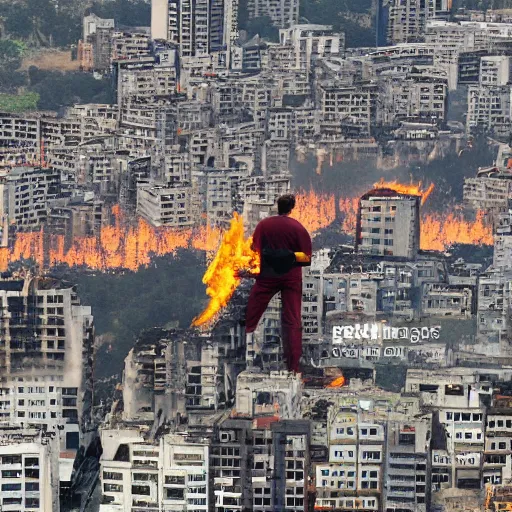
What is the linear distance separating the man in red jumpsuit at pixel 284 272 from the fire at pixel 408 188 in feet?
4.42

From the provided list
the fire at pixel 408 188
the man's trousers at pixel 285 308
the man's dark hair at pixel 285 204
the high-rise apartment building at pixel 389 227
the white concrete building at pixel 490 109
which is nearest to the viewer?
the man's dark hair at pixel 285 204

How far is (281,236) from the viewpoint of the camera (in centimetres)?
888

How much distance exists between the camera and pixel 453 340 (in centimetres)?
992

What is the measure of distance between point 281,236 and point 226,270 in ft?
2.42

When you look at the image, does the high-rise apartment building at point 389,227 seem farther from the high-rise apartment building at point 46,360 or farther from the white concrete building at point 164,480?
the white concrete building at point 164,480

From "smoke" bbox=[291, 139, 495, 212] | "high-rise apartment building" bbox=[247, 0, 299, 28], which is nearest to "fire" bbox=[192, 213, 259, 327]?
"smoke" bbox=[291, 139, 495, 212]

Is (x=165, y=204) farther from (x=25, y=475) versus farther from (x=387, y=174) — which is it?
(x=25, y=475)

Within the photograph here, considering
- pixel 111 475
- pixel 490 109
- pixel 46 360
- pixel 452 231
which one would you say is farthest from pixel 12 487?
pixel 490 109

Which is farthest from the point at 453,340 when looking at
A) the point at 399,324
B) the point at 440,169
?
the point at 440,169

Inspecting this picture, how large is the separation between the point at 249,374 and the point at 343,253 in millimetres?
1253

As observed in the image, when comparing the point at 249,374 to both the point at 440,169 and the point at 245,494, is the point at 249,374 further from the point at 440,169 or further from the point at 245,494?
the point at 440,169

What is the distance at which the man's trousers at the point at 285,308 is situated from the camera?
29.8 feet

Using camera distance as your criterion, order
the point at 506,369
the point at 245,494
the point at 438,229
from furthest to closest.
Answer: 1. the point at 438,229
2. the point at 506,369
3. the point at 245,494

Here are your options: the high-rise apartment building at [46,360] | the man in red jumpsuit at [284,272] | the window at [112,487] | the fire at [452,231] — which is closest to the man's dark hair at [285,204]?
the man in red jumpsuit at [284,272]
